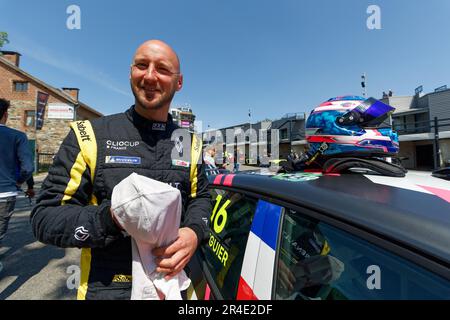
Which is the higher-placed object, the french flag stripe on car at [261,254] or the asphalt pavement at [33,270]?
the french flag stripe on car at [261,254]

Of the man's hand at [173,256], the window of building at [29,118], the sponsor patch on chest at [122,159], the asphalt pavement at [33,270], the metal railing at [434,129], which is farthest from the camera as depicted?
the window of building at [29,118]

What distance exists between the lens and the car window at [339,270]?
636mm

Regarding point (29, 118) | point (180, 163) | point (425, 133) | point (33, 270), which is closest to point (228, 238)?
point (180, 163)

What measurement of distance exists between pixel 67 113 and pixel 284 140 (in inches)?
1031

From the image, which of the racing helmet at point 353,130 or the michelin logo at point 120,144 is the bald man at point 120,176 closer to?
the michelin logo at point 120,144

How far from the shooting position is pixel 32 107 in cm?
2341

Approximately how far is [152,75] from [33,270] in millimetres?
3777

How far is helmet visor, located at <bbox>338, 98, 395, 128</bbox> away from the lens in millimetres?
1820

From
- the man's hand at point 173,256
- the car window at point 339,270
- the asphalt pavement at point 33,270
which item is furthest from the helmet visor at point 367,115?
the asphalt pavement at point 33,270

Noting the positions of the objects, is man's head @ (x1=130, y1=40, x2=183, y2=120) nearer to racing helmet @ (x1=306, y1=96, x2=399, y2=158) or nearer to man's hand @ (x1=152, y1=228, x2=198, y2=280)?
man's hand @ (x1=152, y1=228, x2=198, y2=280)

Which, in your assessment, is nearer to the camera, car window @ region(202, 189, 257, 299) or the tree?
car window @ region(202, 189, 257, 299)

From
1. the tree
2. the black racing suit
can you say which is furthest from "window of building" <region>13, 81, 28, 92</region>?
the black racing suit

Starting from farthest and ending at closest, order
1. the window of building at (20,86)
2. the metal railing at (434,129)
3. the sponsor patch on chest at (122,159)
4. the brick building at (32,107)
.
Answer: the window of building at (20,86)
the brick building at (32,107)
the metal railing at (434,129)
the sponsor patch on chest at (122,159)

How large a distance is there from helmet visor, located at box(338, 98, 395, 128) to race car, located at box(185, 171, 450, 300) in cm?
77
